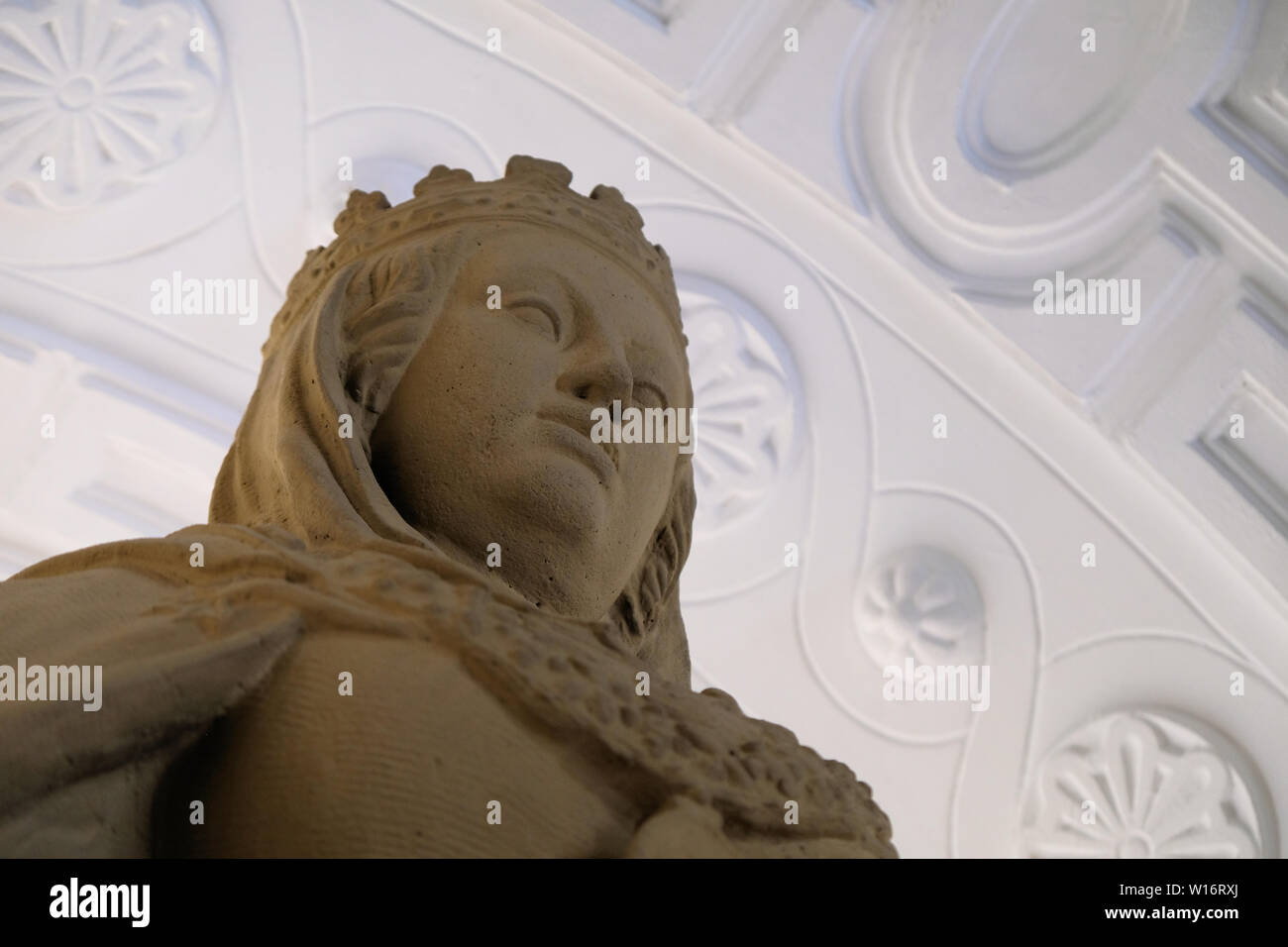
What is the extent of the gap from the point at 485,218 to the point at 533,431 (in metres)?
0.70

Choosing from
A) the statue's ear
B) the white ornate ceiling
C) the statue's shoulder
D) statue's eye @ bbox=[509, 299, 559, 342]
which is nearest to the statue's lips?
statue's eye @ bbox=[509, 299, 559, 342]

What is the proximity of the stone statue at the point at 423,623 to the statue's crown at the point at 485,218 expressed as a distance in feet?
0.05

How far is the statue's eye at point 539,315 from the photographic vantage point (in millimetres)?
2613

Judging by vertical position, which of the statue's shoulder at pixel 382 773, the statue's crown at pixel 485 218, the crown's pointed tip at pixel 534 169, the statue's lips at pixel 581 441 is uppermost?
the crown's pointed tip at pixel 534 169

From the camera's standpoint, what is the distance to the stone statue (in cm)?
159

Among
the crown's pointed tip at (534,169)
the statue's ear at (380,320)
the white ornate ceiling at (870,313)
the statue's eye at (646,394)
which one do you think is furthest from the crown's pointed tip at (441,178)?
the white ornate ceiling at (870,313)

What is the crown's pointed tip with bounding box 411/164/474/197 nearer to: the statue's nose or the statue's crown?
the statue's crown

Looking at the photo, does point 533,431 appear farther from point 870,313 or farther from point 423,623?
point 870,313

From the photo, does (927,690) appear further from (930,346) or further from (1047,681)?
(930,346)

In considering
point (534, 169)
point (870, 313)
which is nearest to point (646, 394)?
point (534, 169)

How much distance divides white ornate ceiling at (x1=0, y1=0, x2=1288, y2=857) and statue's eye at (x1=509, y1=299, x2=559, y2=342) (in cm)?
373

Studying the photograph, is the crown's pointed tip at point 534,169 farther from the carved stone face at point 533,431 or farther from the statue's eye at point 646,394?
the statue's eye at point 646,394

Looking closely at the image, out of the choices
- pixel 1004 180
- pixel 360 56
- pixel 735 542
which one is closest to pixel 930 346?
pixel 1004 180
